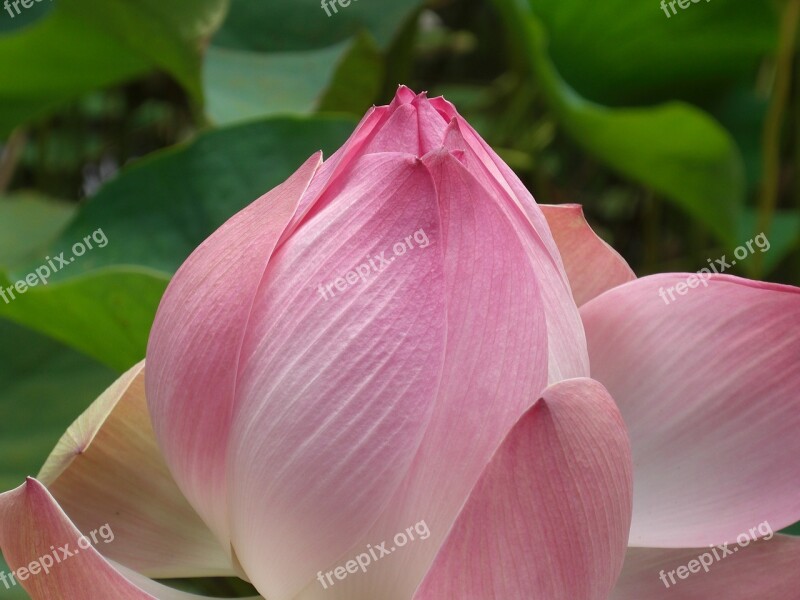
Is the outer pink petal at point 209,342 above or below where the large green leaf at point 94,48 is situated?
below

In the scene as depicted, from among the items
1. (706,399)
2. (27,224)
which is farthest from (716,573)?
(27,224)

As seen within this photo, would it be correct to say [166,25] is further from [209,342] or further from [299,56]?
[209,342]

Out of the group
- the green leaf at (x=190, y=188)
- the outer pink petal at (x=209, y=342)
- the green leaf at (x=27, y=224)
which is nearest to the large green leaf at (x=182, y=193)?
the green leaf at (x=190, y=188)

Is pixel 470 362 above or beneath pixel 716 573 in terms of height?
above

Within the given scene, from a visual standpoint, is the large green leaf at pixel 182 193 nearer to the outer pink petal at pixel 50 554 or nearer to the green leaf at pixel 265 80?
the green leaf at pixel 265 80

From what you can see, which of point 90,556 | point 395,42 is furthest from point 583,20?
point 90,556

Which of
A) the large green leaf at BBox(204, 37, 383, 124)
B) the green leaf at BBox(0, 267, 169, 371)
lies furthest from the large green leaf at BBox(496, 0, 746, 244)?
the green leaf at BBox(0, 267, 169, 371)

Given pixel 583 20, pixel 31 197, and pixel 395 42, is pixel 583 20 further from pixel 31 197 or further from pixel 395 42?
pixel 31 197
